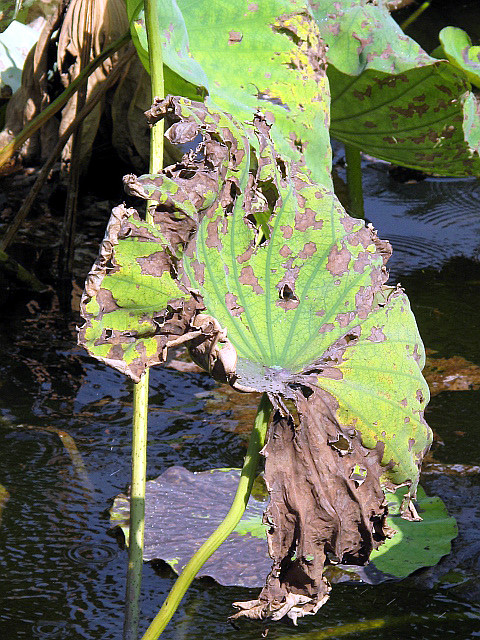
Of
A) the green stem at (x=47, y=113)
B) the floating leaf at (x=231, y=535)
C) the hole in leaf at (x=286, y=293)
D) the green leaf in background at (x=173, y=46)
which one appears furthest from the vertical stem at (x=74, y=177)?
the hole in leaf at (x=286, y=293)

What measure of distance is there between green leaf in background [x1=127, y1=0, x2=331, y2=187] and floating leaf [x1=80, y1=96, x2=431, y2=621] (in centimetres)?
48

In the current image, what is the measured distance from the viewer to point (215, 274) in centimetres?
115

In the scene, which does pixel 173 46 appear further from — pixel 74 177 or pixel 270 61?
pixel 74 177

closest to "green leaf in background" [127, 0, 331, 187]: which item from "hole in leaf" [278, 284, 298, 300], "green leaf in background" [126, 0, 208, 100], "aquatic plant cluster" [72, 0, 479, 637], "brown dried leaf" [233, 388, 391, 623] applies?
"green leaf in background" [126, 0, 208, 100]

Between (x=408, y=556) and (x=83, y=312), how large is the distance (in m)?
0.82

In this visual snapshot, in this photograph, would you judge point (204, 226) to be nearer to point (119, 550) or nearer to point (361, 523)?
point (361, 523)

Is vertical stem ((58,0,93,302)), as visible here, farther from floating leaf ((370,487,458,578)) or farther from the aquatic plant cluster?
floating leaf ((370,487,458,578))

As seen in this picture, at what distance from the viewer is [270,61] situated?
5.78 ft

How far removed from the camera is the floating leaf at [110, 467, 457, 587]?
1.49 metres

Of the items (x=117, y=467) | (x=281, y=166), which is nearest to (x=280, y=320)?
(x=281, y=166)

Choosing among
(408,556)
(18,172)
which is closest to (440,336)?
(408,556)

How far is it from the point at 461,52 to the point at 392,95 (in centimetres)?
22

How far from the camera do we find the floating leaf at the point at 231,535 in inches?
58.5

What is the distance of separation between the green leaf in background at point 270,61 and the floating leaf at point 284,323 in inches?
19.0
